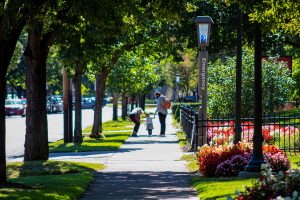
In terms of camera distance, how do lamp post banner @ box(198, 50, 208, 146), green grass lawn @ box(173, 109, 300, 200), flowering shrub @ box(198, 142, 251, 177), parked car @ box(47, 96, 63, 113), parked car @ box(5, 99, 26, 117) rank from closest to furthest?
Result: green grass lawn @ box(173, 109, 300, 200) → flowering shrub @ box(198, 142, 251, 177) → lamp post banner @ box(198, 50, 208, 146) → parked car @ box(5, 99, 26, 117) → parked car @ box(47, 96, 63, 113)

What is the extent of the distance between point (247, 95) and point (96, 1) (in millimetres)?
18096

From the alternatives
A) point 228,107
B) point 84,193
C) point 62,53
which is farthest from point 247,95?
point 84,193

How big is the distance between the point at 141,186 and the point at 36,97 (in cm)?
569

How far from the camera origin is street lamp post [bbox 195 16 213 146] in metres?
21.7

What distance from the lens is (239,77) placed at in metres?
18.3

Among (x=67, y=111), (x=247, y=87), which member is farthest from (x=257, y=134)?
(x=67, y=111)

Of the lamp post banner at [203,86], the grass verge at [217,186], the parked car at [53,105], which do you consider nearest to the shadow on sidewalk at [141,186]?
the grass verge at [217,186]

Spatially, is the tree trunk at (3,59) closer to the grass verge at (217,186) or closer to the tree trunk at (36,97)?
the grass verge at (217,186)

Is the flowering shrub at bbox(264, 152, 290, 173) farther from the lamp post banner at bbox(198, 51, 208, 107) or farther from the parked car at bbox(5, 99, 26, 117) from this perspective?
the parked car at bbox(5, 99, 26, 117)

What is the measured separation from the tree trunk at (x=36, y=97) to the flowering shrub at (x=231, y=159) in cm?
476

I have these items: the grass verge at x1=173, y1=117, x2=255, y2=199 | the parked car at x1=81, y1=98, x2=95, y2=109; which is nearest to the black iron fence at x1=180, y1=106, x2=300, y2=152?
the grass verge at x1=173, y1=117, x2=255, y2=199

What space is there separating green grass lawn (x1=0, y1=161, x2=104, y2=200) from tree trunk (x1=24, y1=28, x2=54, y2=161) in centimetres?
94

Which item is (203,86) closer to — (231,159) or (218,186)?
(231,159)

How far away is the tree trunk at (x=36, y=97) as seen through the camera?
63.7 ft
